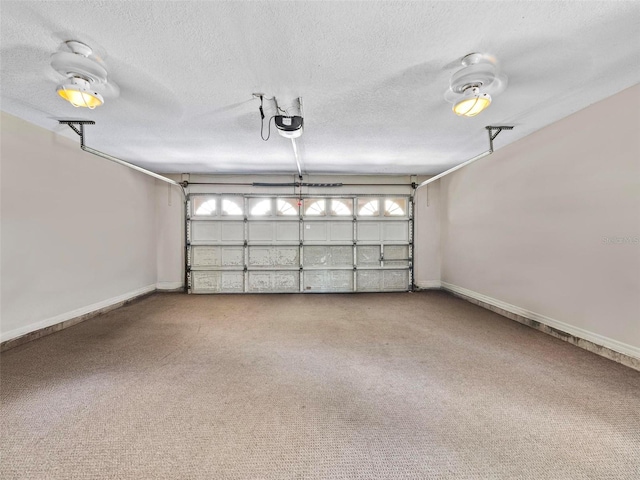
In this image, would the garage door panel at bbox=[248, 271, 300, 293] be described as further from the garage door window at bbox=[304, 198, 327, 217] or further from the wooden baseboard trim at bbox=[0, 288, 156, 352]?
the wooden baseboard trim at bbox=[0, 288, 156, 352]

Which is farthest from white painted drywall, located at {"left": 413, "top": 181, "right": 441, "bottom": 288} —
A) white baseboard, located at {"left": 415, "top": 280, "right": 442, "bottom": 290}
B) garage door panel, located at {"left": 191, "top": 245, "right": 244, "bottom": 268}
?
garage door panel, located at {"left": 191, "top": 245, "right": 244, "bottom": 268}

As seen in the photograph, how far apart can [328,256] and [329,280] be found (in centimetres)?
49

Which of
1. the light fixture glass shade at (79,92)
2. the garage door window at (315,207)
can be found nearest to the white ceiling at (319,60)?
the light fixture glass shade at (79,92)

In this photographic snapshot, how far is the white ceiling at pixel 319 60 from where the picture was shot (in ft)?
4.42

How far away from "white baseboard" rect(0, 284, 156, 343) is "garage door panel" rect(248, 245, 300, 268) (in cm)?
209

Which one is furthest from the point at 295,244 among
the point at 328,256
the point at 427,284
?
the point at 427,284

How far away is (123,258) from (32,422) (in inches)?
121

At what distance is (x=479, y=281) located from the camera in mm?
3990

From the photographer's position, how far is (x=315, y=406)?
161cm

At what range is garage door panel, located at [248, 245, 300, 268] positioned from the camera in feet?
16.1

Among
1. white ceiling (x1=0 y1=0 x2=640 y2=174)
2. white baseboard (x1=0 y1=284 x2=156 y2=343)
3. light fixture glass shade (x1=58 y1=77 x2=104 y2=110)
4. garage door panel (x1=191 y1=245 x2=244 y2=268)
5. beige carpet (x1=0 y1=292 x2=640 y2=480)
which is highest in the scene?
white ceiling (x1=0 y1=0 x2=640 y2=174)

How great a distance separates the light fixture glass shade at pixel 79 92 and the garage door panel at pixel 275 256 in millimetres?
3278

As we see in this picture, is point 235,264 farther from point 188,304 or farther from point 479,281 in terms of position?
point 479,281

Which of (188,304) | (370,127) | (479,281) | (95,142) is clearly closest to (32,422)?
(188,304)
